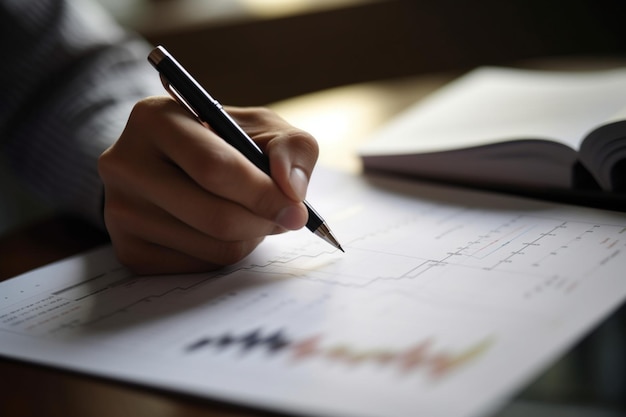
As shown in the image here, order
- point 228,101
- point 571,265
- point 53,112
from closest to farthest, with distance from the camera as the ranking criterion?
point 571,265
point 53,112
point 228,101

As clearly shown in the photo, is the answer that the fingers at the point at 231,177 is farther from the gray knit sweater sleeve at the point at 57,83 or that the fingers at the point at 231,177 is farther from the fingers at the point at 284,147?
the gray knit sweater sleeve at the point at 57,83

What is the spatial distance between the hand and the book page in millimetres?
256

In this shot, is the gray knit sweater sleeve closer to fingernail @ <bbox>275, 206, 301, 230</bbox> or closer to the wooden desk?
the wooden desk

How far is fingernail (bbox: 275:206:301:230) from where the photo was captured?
0.53 m

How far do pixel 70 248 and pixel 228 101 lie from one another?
54.1 inches

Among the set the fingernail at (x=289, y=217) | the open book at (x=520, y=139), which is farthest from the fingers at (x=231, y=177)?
the open book at (x=520, y=139)

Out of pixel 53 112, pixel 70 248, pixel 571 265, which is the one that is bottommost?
pixel 571 265

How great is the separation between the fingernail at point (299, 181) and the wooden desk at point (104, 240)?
19cm

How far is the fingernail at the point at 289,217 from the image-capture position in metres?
0.53

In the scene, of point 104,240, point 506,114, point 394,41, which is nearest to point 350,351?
point 104,240

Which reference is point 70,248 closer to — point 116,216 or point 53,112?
point 116,216

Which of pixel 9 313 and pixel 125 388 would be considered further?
pixel 9 313

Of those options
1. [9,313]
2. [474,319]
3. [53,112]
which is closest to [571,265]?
[474,319]

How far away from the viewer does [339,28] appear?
2.11 metres
